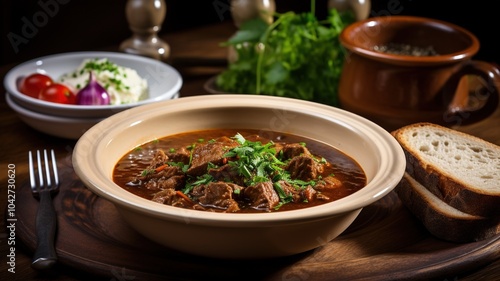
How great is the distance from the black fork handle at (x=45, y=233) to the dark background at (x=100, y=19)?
10.6ft

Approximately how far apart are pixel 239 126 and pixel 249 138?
0.40 feet

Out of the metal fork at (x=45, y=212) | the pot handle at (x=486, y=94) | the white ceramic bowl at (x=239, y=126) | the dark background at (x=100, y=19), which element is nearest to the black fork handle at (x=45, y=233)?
Answer: the metal fork at (x=45, y=212)

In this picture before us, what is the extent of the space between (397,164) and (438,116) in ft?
3.82

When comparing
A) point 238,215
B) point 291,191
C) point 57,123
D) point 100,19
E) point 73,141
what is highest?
point 238,215

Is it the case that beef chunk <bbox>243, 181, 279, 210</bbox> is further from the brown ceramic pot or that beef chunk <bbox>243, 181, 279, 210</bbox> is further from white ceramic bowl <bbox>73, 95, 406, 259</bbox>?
the brown ceramic pot

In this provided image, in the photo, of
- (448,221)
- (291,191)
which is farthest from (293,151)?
(448,221)

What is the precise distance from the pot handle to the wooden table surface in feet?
0.47

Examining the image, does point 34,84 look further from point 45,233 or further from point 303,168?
point 303,168

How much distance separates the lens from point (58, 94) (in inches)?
136

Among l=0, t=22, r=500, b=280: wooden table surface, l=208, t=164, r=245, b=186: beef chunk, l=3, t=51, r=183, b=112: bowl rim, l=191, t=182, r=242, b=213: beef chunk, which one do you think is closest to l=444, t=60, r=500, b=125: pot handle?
l=0, t=22, r=500, b=280: wooden table surface

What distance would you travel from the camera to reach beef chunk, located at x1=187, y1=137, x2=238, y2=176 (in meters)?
2.43

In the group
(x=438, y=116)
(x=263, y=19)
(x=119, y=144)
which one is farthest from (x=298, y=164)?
(x=263, y=19)

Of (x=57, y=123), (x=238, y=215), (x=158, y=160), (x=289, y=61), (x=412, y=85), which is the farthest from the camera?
(x=289, y=61)

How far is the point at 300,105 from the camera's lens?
288 centimetres
